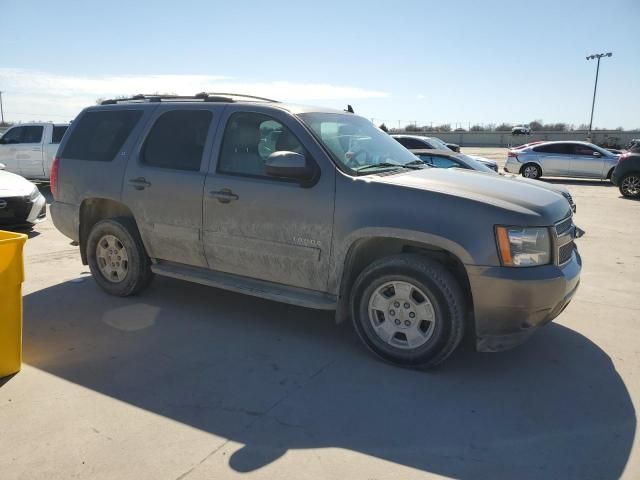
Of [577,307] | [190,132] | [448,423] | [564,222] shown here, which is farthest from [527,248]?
[190,132]

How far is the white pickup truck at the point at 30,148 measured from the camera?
14.1 metres

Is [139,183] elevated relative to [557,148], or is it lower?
lower

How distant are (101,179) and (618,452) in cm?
477

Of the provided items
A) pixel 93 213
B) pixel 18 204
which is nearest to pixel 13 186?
pixel 18 204

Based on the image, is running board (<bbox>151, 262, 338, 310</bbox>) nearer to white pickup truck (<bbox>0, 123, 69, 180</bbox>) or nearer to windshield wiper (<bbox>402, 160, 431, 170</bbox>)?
windshield wiper (<bbox>402, 160, 431, 170</bbox>)

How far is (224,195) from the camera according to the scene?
442 cm

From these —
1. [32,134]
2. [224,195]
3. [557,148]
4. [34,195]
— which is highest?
[557,148]

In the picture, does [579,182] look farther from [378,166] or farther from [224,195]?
[224,195]

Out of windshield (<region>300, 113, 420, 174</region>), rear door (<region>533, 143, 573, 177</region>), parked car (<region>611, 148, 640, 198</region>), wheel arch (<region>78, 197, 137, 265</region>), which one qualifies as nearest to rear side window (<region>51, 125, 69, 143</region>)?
wheel arch (<region>78, 197, 137, 265</region>)

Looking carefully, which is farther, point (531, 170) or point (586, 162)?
point (531, 170)

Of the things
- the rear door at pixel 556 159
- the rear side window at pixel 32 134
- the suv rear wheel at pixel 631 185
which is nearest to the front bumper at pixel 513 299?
the suv rear wheel at pixel 631 185

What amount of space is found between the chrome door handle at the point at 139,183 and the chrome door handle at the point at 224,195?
81 centimetres

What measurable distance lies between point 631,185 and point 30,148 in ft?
54.9

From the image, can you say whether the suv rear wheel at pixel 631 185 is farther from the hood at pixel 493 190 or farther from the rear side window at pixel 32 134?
the rear side window at pixel 32 134
